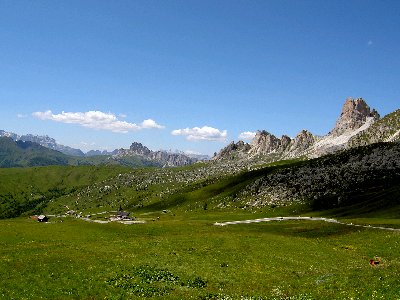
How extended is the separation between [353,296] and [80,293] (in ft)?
74.4

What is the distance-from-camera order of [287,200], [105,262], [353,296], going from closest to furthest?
[353,296] < [105,262] < [287,200]

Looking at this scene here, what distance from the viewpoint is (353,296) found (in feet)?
86.6

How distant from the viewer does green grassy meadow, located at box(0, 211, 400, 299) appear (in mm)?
31359

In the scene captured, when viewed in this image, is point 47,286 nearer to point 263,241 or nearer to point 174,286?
point 174,286

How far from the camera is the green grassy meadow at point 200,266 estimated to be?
3136 centimetres

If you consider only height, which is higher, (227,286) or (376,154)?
(376,154)

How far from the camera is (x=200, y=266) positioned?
42969 mm

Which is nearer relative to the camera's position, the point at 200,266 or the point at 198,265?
the point at 200,266

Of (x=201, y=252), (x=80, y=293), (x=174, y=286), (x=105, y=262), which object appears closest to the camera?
(x=80, y=293)

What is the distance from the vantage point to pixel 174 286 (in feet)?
113

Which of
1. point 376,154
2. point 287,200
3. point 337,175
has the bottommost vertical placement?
point 287,200

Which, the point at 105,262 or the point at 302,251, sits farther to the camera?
the point at 302,251

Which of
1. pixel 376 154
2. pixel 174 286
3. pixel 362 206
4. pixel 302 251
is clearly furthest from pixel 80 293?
pixel 376 154

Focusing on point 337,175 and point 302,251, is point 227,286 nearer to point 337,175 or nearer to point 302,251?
point 302,251
